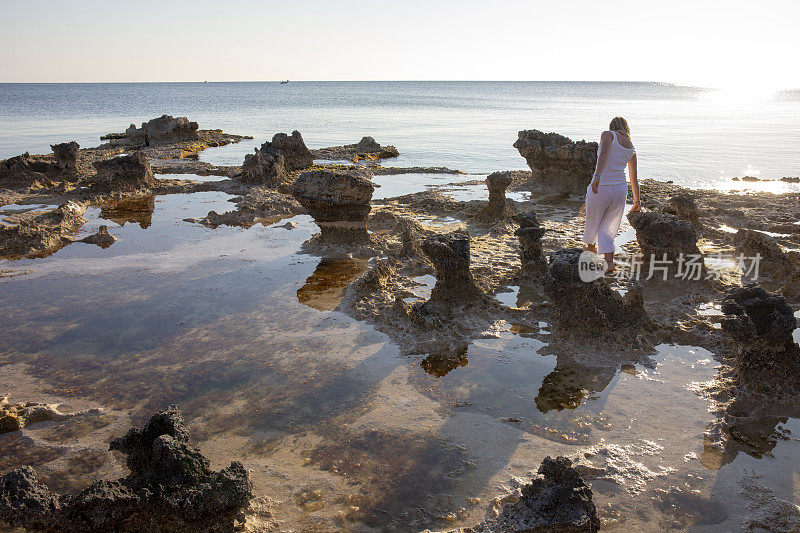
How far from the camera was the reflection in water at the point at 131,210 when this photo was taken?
37.3 feet

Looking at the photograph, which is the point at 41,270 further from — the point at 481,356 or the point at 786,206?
the point at 786,206

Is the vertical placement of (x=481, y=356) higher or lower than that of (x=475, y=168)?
lower

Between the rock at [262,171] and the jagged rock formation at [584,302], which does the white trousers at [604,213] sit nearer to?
the jagged rock formation at [584,302]

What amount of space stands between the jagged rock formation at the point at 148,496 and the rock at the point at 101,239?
7.28 m

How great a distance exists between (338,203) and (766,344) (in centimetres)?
653

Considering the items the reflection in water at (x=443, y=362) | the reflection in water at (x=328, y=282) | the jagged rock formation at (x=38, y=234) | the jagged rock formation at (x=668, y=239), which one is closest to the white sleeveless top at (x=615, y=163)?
the jagged rock formation at (x=668, y=239)

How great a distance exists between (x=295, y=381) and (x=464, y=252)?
2659mm

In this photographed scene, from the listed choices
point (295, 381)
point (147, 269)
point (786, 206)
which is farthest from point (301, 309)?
point (786, 206)

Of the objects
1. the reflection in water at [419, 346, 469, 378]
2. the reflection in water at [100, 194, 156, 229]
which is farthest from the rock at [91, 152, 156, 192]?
the reflection in water at [419, 346, 469, 378]

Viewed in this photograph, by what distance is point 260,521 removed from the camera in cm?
329

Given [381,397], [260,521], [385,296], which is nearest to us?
[260,521]

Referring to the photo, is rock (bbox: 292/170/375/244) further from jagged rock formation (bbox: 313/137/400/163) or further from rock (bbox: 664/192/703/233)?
jagged rock formation (bbox: 313/137/400/163)

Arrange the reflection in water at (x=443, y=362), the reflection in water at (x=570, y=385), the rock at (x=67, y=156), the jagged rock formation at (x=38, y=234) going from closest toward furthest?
the reflection in water at (x=570, y=385) < the reflection in water at (x=443, y=362) < the jagged rock formation at (x=38, y=234) < the rock at (x=67, y=156)

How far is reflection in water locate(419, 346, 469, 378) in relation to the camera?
511 centimetres
